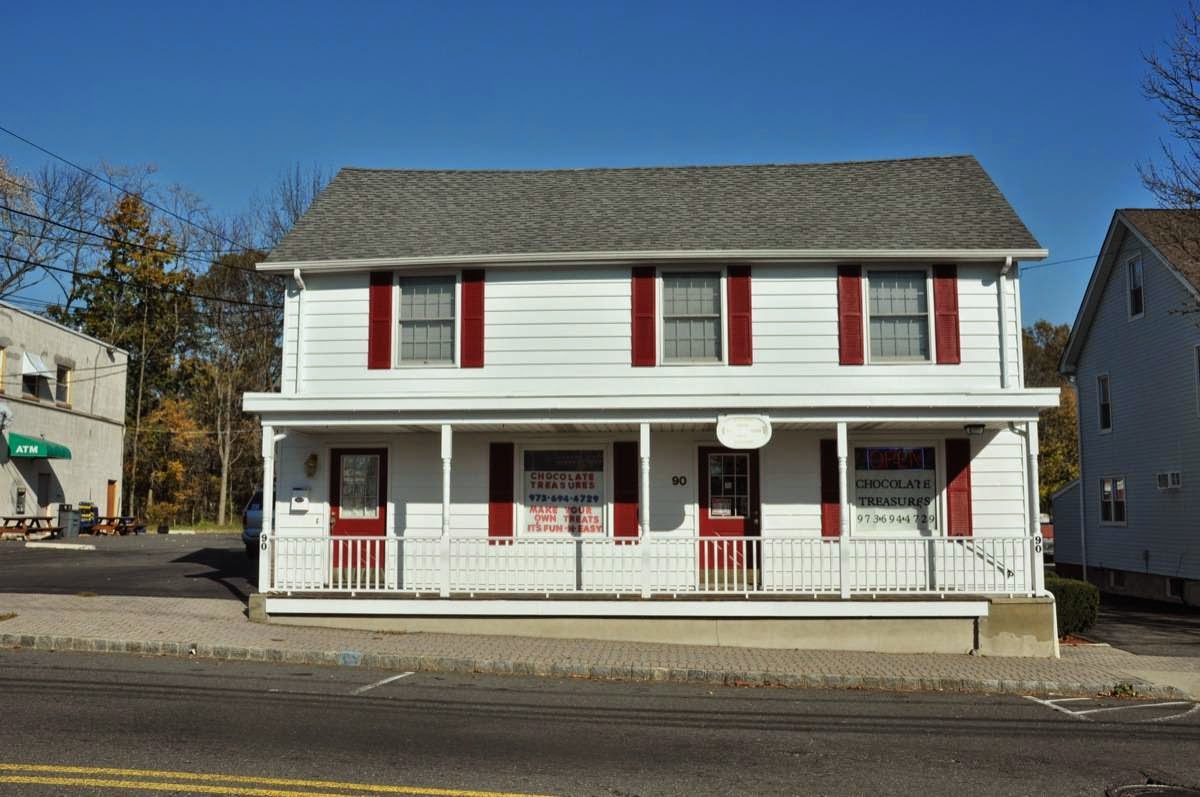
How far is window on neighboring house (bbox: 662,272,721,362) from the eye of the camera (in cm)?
1606

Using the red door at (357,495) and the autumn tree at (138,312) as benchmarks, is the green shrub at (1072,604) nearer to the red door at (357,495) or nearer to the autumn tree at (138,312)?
the red door at (357,495)

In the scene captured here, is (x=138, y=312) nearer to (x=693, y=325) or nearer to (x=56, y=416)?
(x=56, y=416)

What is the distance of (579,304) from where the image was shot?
1617cm

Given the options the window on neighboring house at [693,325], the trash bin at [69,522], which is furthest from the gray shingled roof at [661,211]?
the trash bin at [69,522]

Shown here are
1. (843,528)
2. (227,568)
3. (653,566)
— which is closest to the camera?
(843,528)

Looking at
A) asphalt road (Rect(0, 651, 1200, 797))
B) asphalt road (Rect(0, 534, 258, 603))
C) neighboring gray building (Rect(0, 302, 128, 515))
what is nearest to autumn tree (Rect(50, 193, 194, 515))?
neighboring gray building (Rect(0, 302, 128, 515))

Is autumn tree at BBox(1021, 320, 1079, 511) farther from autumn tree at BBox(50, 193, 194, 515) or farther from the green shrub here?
autumn tree at BBox(50, 193, 194, 515)

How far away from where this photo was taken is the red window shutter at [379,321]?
16.2 m

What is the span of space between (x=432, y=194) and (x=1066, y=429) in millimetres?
39493

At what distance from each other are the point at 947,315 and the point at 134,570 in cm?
1608

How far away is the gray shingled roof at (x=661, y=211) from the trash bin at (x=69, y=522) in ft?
61.4

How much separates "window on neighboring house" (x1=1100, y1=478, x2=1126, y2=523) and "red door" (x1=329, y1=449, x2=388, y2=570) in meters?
19.4

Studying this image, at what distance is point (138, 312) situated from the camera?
47.0 metres

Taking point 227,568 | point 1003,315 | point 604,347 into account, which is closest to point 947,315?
point 1003,315
